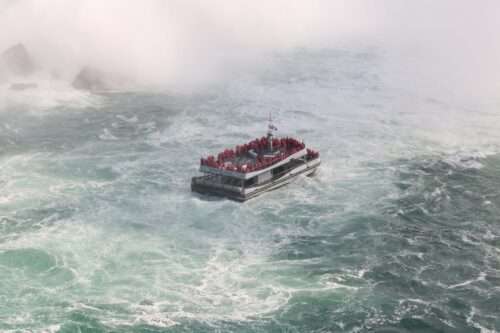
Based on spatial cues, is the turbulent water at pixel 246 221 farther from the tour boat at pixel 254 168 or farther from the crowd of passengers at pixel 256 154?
the crowd of passengers at pixel 256 154

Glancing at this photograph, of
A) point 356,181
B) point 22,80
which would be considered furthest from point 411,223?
point 22,80

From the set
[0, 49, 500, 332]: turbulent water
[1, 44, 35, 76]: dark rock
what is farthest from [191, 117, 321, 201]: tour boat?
[1, 44, 35, 76]: dark rock

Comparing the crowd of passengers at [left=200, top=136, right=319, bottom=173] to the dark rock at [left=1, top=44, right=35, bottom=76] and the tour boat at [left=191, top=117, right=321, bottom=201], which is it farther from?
the dark rock at [left=1, top=44, right=35, bottom=76]

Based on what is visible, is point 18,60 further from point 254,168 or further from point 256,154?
point 254,168

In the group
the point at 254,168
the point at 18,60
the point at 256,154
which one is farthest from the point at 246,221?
the point at 18,60

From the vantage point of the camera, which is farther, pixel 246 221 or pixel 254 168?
pixel 254 168
